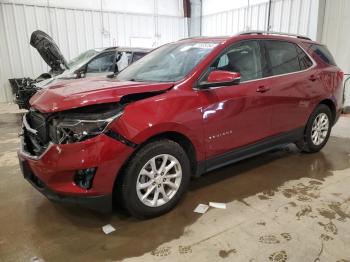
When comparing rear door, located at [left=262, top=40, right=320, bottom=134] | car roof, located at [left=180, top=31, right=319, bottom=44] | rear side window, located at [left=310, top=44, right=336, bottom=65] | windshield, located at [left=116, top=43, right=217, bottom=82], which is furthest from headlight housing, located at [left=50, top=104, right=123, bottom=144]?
rear side window, located at [left=310, top=44, right=336, bottom=65]

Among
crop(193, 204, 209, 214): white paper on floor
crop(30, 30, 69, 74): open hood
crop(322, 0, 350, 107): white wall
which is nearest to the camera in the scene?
crop(193, 204, 209, 214): white paper on floor

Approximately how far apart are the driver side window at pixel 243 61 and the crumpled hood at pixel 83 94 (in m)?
0.67

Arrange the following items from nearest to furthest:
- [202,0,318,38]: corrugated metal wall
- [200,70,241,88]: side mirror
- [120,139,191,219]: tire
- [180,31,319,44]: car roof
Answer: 1. [120,139,191,219]: tire
2. [200,70,241,88]: side mirror
3. [180,31,319,44]: car roof
4. [202,0,318,38]: corrugated metal wall

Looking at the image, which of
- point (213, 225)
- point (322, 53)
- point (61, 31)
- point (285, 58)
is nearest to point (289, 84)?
point (285, 58)

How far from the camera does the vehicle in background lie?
623cm

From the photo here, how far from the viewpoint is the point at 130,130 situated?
219 centimetres

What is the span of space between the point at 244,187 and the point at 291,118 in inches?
41.8

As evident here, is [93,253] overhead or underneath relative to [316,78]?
underneath

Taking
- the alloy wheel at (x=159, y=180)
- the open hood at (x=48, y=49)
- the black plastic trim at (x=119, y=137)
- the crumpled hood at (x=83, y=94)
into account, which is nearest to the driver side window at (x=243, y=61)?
the crumpled hood at (x=83, y=94)

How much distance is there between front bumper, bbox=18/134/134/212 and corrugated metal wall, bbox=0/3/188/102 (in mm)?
8633

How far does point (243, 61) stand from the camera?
3.03m

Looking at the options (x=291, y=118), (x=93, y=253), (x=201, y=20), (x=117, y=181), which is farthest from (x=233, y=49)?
(x=201, y=20)

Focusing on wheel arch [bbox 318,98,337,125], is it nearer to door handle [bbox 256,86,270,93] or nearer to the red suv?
the red suv

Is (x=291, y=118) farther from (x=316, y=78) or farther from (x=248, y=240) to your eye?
(x=248, y=240)
